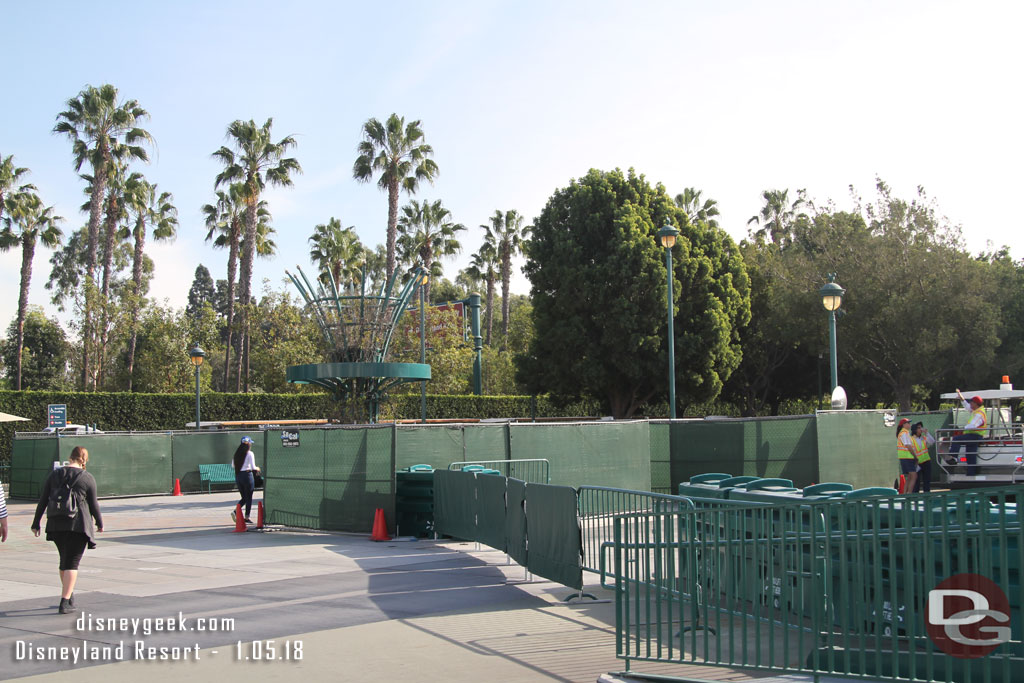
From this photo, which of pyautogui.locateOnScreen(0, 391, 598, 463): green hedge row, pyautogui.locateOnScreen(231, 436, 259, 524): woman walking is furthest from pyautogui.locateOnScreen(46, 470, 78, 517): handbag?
pyautogui.locateOnScreen(0, 391, 598, 463): green hedge row

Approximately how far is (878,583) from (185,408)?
3550 cm

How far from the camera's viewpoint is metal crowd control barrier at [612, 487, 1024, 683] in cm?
559

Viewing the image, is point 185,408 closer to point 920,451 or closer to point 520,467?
point 520,467

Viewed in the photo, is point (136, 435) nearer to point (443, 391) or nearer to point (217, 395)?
point (217, 395)

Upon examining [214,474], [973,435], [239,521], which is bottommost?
[239,521]

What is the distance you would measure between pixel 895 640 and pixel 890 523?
2.34ft

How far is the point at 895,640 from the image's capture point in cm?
584

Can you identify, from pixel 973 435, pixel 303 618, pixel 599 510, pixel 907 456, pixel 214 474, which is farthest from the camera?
pixel 214 474

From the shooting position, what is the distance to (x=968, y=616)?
5.67 metres

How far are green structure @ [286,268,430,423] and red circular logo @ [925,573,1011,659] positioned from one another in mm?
19588

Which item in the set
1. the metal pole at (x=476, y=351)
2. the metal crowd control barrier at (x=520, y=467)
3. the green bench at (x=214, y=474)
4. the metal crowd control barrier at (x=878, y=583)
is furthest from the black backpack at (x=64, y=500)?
the metal pole at (x=476, y=351)

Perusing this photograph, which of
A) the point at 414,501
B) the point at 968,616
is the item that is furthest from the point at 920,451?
the point at 968,616

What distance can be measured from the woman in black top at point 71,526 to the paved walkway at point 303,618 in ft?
1.16

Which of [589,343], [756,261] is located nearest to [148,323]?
[589,343]
